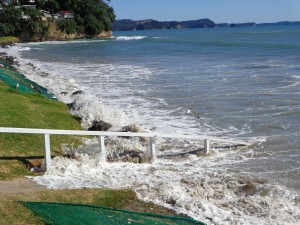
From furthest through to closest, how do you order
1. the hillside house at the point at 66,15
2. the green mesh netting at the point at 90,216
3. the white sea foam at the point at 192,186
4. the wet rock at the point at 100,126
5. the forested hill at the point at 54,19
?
the hillside house at the point at 66,15, the forested hill at the point at 54,19, the wet rock at the point at 100,126, the white sea foam at the point at 192,186, the green mesh netting at the point at 90,216

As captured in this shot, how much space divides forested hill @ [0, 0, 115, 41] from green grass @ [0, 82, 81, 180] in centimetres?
8967

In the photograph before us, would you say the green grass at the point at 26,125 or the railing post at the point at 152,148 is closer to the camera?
the green grass at the point at 26,125

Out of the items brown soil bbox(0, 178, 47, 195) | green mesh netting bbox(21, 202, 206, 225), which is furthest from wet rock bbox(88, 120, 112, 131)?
green mesh netting bbox(21, 202, 206, 225)

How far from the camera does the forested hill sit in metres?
106

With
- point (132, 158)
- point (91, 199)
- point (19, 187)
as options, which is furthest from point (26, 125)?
point (91, 199)

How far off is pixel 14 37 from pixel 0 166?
100064mm

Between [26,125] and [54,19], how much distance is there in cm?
10501

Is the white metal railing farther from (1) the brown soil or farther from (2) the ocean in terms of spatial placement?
(1) the brown soil

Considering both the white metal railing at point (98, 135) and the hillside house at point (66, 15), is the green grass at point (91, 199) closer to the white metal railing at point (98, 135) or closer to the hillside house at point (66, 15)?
the white metal railing at point (98, 135)

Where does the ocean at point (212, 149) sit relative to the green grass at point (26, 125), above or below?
below

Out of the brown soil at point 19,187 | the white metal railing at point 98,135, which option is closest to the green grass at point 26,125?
the brown soil at point 19,187

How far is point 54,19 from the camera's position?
4520 inches

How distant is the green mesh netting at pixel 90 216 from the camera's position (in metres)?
7.31

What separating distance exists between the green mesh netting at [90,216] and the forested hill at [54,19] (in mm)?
100092
